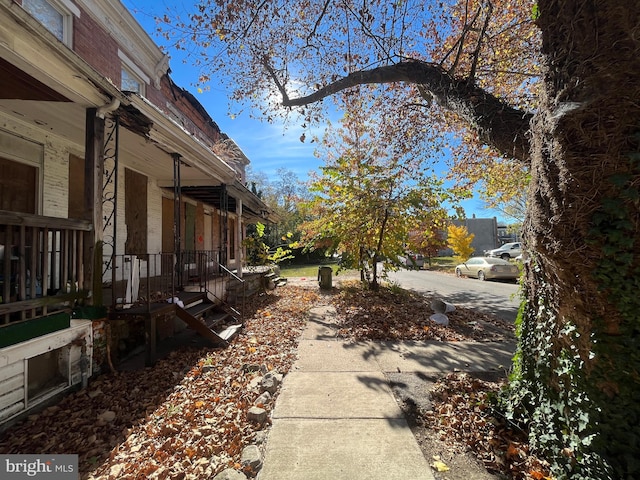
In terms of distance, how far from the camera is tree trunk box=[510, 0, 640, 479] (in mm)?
1944

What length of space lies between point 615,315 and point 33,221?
17.2 ft

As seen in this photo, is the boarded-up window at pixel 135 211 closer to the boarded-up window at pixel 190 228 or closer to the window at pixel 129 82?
the boarded-up window at pixel 190 228

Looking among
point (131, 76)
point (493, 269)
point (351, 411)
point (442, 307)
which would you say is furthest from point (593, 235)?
point (493, 269)

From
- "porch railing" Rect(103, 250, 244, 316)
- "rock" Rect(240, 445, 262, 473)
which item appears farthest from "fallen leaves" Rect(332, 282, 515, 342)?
"rock" Rect(240, 445, 262, 473)

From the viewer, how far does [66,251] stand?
386cm

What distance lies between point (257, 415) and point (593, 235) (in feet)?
10.1

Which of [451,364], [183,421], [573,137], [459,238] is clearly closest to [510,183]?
[451,364]

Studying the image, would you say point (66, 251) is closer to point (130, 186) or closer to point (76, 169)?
point (76, 169)

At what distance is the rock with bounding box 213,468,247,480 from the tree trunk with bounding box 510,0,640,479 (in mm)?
2250

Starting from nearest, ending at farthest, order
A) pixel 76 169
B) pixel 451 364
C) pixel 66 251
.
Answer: pixel 66 251 → pixel 451 364 → pixel 76 169

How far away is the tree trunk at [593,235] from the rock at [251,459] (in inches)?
85.3

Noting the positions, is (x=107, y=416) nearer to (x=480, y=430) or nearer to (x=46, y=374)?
(x=46, y=374)

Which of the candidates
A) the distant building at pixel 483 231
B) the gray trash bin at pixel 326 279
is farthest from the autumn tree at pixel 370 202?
the distant building at pixel 483 231

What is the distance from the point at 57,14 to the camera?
621cm
